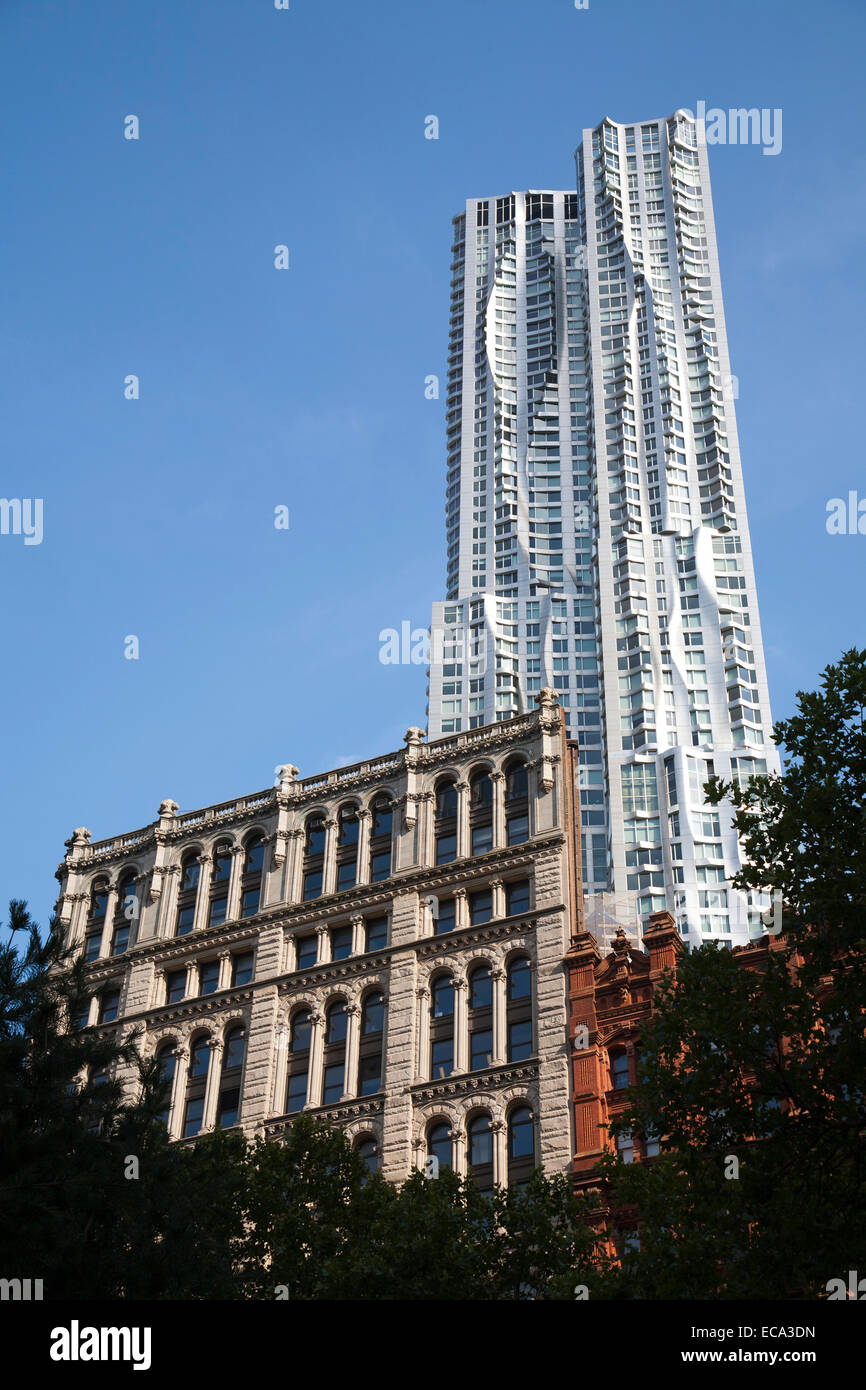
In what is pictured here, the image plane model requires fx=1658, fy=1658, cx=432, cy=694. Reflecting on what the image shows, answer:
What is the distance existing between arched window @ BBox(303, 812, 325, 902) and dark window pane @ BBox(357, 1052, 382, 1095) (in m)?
7.57

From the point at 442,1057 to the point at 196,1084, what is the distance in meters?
10.2

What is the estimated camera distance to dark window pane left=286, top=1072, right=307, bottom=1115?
5853 cm

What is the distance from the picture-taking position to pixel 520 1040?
56.0 meters

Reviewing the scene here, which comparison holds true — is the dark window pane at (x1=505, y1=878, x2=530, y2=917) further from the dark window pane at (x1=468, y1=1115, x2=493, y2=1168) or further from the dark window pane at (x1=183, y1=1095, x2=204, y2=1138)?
the dark window pane at (x1=183, y1=1095, x2=204, y2=1138)

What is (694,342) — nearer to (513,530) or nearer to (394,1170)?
(513,530)

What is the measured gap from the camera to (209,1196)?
36.4 m


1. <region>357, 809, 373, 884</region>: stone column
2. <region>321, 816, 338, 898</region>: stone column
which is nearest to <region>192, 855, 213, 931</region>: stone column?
<region>321, 816, 338, 898</region>: stone column

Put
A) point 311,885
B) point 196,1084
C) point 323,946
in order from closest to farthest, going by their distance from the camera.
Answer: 1. point 196,1084
2. point 323,946
3. point 311,885

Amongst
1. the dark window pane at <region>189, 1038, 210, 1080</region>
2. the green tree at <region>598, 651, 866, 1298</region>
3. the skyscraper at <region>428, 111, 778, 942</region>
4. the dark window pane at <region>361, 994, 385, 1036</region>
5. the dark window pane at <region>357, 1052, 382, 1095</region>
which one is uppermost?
the skyscraper at <region>428, 111, 778, 942</region>

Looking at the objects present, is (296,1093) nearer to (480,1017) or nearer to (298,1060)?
(298,1060)

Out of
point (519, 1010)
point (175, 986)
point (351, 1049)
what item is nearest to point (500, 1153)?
point (519, 1010)

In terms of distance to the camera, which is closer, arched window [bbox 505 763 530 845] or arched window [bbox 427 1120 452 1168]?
arched window [bbox 427 1120 452 1168]

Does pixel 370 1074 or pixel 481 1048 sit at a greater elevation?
pixel 481 1048
